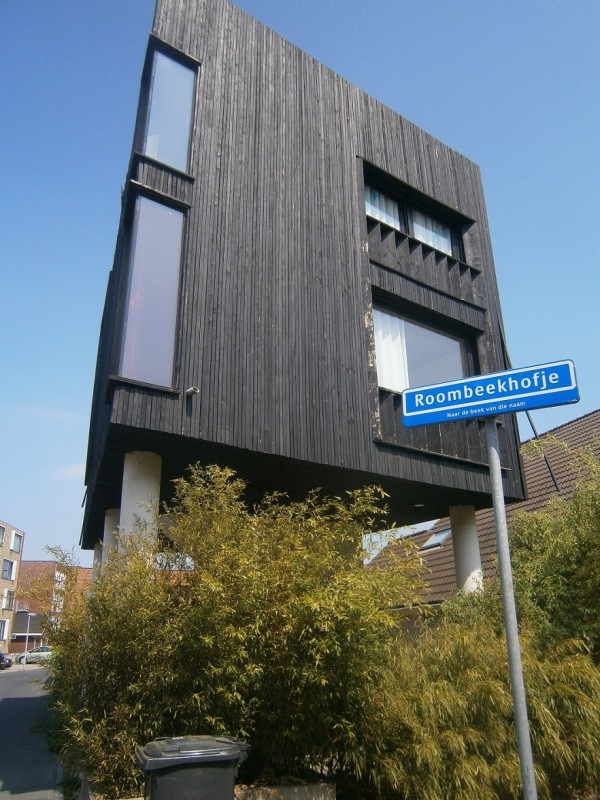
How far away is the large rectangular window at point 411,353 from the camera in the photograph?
35.3 feet

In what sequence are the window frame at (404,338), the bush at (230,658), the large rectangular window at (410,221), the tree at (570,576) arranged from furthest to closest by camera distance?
the large rectangular window at (410,221) < the window frame at (404,338) < the tree at (570,576) < the bush at (230,658)

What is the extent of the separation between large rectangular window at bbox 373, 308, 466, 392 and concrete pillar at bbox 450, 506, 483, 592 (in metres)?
2.64

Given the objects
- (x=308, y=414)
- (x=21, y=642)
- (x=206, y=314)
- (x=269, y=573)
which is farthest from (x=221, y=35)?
(x=21, y=642)

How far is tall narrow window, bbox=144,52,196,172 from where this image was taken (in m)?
9.04

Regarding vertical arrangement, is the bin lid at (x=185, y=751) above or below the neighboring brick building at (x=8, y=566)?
below

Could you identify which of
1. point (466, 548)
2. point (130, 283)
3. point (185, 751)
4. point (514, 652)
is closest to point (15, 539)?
point (466, 548)

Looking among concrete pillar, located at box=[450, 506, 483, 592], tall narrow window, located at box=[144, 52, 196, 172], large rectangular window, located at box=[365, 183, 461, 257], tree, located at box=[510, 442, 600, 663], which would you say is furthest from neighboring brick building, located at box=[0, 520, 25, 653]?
tree, located at box=[510, 442, 600, 663]

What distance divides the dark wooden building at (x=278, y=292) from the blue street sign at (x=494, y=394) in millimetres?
4117

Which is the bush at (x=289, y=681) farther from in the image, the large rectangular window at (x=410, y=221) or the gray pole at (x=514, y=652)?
the large rectangular window at (x=410, y=221)

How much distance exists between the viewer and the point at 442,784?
5.06 m

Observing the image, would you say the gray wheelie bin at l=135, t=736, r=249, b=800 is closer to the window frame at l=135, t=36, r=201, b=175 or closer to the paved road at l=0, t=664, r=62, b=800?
the paved road at l=0, t=664, r=62, b=800

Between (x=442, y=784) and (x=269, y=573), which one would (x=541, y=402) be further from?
(x=442, y=784)

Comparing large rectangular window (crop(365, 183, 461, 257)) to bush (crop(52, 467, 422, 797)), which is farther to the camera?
large rectangular window (crop(365, 183, 461, 257))

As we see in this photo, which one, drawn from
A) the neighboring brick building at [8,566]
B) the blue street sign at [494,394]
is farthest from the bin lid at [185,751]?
the neighboring brick building at [8,566]
